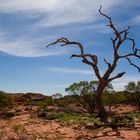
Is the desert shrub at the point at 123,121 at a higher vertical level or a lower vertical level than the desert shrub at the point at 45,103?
lower

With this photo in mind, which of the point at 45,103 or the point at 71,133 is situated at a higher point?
the point at 45,103

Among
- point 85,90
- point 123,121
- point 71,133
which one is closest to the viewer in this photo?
point 71,133

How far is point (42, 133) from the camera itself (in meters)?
17.2

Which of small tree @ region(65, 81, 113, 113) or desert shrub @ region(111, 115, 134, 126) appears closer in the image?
desert shrub @ region(111, 115, 134, 126)

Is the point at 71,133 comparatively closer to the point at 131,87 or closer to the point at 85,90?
the point at 85,90

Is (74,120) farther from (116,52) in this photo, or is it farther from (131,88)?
(131,88)

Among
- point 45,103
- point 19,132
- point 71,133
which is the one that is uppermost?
point 45,103

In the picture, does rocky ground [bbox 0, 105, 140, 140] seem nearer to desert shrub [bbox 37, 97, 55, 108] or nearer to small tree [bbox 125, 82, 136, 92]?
desert shrub [bbox 37, 97, 55, 108]

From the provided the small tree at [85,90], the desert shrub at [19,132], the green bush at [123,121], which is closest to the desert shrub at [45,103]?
the small tree at [85,90]

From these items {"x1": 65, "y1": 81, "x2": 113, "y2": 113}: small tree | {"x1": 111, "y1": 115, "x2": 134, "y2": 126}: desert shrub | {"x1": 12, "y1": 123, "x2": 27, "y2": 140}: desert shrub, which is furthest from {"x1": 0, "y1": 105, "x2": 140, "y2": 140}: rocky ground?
{"x1": 65, "y1": 81, "x2": 113, "y2": 113}: small tree

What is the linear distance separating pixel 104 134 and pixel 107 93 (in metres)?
24.9

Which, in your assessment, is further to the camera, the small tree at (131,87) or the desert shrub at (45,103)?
the small tree at (131,87)

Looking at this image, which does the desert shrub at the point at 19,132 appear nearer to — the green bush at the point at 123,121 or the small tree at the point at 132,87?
the green bush at the point at 123,121

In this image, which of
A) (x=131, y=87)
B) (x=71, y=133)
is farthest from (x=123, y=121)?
(x=131, y=87)
